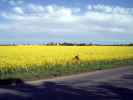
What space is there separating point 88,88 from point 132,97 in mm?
2756

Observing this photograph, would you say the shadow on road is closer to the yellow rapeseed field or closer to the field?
the field

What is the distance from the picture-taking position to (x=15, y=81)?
17.4 m

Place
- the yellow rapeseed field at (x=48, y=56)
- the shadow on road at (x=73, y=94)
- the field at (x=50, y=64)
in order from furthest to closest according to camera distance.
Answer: the yellow rapeseed field at (x=48, y=56)
the field at (x=50, y=64)
the shadow on road at (x=73, y=94)

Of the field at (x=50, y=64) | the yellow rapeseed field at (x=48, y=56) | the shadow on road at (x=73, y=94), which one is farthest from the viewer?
the yellow rapeseed field at (x=48, y=56)

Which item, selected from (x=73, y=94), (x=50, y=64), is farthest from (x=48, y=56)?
(x=73, y=94)

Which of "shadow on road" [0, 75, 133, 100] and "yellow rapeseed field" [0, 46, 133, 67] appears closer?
"shadow on road" [0, 75, 133, 100]

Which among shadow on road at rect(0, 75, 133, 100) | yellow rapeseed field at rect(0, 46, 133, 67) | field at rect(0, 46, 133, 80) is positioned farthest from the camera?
yellow rapeseed field at rect(0, 46, 133, 67)

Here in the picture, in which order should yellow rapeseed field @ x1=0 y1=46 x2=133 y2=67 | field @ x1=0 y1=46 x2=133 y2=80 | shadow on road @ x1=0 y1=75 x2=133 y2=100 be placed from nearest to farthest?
shadow on road @ x1=0 y1=75 x2=133 y2=100, field @ x1=0 y1=46 x2=133 y2=80, yellow rapeseed field @ x1=0 y1=46 x2=133 y2=67

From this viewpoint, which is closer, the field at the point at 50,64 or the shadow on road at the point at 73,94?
the shadow on road at the point at 73,94

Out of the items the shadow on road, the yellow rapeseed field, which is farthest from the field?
the shadow on road

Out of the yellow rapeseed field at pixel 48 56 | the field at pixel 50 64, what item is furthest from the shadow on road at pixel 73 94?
the yellow rapeseed field at pixel 48 56

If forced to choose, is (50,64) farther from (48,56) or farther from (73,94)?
(73,94)

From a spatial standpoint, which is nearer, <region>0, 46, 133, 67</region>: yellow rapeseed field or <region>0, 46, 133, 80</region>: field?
<region>0, 46, 133, 80</region>: field

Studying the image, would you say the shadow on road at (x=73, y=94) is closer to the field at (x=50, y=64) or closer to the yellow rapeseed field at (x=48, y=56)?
the field at (x=50, y=64)
